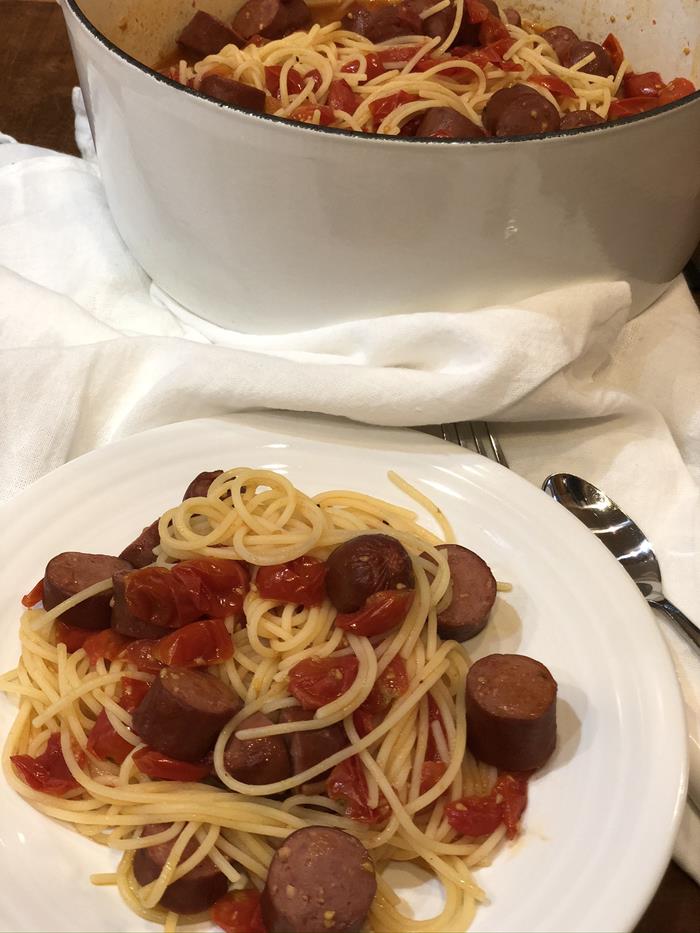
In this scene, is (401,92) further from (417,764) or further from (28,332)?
(417,764)

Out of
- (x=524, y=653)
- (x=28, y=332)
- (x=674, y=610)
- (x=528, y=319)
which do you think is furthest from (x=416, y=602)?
(x=28, y=332)

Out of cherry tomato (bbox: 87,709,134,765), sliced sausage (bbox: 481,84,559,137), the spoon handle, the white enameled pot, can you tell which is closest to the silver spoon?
the spoon handle

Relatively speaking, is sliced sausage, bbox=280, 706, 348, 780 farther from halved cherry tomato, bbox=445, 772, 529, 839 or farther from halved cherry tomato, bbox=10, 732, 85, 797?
halved cherry tomato, bbox=10, 732, 85, 797

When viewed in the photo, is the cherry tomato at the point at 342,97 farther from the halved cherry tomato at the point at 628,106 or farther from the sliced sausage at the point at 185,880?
the sliced sausage at the point at 185,880

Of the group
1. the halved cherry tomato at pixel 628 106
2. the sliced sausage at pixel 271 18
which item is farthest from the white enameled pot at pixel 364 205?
the sliced sausage at pixel 271 18

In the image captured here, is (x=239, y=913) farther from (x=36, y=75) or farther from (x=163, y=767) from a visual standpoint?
(x=36, y=75)

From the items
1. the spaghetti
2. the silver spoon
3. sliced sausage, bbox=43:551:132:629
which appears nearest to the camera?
the spaghetti

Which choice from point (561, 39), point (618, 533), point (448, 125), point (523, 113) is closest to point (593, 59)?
point (561, 39)
